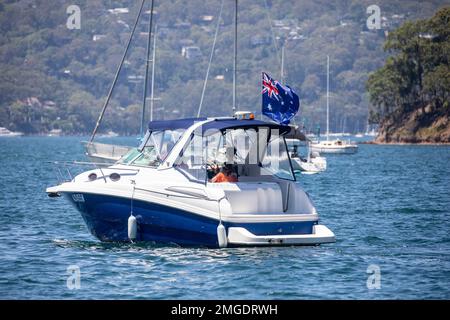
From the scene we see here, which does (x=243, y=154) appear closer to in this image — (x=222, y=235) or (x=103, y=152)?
(x=222, y=235)

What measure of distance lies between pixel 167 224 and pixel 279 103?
400 cm

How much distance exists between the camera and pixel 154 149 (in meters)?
25.4

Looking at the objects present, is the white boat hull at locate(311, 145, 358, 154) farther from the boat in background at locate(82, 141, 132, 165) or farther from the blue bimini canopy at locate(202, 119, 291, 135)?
the blue bimini canopy at locate(202, 119, 291, 135)

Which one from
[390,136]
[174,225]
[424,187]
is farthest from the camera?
[390,136]

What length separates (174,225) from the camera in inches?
922

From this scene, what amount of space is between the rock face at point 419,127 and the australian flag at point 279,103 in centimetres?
10553

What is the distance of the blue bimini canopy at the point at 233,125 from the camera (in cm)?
2389

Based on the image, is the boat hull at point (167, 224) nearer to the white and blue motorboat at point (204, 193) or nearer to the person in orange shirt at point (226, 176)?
the white and blue motorboat at point (204, 193)

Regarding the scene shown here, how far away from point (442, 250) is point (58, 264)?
9.06 metres

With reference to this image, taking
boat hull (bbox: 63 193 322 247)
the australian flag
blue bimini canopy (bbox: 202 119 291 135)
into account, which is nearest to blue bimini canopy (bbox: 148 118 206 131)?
blue bimini canopy (bbox: 202 119 291 135)

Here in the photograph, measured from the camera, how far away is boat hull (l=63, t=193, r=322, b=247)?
75.9ft

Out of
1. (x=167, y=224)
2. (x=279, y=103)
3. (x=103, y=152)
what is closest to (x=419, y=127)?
(x=103, y=152)
